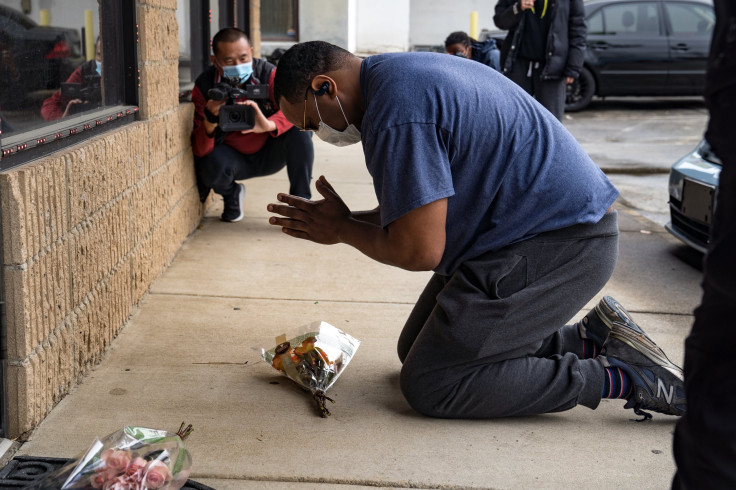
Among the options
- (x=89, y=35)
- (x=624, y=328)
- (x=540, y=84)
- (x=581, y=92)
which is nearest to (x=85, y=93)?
(x=89, y=35)

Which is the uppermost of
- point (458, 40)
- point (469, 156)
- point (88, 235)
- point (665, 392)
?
point (458, 40)

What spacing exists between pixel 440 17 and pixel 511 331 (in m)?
17.8

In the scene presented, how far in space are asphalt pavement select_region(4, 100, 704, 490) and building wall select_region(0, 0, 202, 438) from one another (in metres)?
0.12

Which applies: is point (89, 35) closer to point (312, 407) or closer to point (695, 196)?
point (312, 407)

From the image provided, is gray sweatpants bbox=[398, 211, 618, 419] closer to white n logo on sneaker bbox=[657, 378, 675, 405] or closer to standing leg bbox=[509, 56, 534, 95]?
white n logo on sneaker bbox=[657, 378, 675, 405]

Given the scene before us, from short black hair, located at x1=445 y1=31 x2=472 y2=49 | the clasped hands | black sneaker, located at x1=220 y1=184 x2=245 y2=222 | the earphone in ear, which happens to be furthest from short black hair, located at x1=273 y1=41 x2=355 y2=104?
short black hair, located at x1=445 y1=31 x2=472 y2=49

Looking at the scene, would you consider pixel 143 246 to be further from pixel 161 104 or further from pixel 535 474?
pixel 535 474

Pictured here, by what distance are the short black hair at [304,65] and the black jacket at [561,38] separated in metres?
4.07

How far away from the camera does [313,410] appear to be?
3.01 meters

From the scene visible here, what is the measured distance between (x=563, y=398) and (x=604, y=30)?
32.8 ft

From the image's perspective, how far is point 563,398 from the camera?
290 centimetres

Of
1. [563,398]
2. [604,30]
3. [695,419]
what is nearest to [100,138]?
[563,398]

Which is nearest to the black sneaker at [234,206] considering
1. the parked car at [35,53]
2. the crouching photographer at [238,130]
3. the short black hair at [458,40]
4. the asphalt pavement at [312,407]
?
the crouching photographer at [238,130]

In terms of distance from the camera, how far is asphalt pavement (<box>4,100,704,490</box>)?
2611 mm
